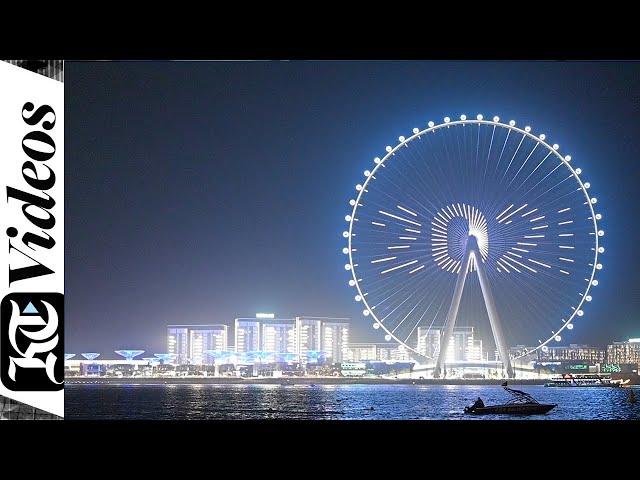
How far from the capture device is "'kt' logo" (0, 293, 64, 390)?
230 inches

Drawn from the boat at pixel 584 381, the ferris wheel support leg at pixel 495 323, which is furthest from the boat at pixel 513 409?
the boat at pixel 584 381

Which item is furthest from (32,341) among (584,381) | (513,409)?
(584,381)

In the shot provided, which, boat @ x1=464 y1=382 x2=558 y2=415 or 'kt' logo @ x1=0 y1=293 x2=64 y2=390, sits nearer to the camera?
'kt' logo @ x1=0 y1=293 x2=64 y2=390

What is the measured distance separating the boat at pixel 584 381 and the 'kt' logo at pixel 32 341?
22.9m

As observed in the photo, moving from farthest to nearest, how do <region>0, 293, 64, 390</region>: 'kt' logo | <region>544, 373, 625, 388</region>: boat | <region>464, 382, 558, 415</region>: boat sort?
<region>544, 373, 625, 388</region>: boat
<region>464, 382, 558, 415</region>: boat
<region>0, 293, 64, 390</region>: 'kt' logo

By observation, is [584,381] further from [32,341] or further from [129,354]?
[32,341]

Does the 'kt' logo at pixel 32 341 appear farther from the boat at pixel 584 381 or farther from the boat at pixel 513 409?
the boat at pixel 584 381

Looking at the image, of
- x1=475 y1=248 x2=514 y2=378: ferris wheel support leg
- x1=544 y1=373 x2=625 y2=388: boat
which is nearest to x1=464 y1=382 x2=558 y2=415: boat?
x1=475 y1=248 x2=514 y2=378: ferris wheel support leg

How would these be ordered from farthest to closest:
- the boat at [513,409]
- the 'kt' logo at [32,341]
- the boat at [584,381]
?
the boat at [584,381]
the boat at [513,409]
the 'kt' logo at [32,341]

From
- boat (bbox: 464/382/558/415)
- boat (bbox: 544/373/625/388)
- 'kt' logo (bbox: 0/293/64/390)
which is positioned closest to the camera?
'kt' logo (bbox: 0/293/64/390)

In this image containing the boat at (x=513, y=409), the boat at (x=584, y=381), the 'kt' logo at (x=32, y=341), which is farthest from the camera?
the boat at (x=584, y=381)

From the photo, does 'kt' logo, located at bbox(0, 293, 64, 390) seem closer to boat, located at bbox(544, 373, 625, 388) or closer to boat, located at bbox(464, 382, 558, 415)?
boat, located at bbox(464, 382, 558, 415)

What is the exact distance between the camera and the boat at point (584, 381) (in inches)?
1085

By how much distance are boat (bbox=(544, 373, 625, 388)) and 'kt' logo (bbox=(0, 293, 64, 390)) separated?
75.2ft
